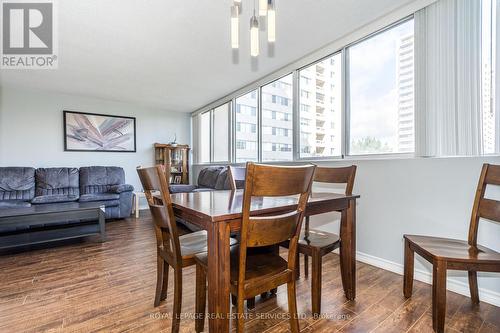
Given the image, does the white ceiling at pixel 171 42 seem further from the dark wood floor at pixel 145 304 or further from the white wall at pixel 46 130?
the dark wood floor at pixel 145 304

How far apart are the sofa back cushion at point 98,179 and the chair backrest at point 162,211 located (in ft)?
12.2

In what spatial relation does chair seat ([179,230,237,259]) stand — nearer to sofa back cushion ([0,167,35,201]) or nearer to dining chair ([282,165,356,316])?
dining chair ([282,165,356,316])

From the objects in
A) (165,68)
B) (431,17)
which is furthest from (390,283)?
(165,68)

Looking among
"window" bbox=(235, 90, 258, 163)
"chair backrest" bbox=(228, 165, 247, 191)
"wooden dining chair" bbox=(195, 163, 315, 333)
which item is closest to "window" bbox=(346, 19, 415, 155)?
"chair backrest" bbox=(228, 165, 247, 191)

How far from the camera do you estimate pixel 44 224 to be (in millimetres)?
2971

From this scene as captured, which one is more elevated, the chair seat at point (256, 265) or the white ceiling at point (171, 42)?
the white ceiling at point (171, 42)

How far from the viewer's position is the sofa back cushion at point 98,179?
14.9 feet

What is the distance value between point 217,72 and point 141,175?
2.65 metres

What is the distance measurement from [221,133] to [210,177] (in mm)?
1108

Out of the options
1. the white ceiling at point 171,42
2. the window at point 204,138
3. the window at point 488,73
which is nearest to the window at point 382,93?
the white ceiling at point 171,42

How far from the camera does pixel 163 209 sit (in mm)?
1328

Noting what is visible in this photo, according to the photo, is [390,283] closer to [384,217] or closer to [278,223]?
[384,217]

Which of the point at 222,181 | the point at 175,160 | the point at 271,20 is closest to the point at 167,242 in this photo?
the point at 271,20

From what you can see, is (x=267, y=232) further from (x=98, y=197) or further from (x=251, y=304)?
(x=98, y=197)
